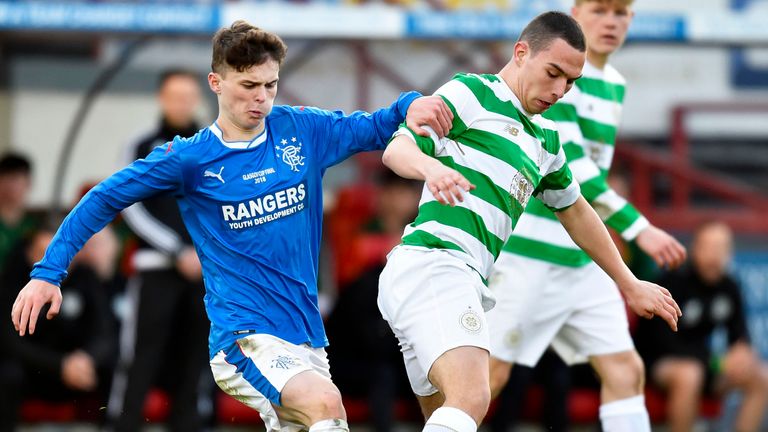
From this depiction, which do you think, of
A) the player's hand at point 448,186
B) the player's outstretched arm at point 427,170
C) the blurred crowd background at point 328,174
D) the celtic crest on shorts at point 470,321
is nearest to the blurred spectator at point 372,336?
the blurred crowd background at point 328,174

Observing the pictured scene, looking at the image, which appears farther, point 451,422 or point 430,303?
point 430,303

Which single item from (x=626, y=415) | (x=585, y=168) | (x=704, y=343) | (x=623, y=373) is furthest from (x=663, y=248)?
(x=704, y=343)

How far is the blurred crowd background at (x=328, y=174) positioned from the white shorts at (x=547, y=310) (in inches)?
84.5

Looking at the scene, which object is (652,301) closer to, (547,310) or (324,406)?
(547,310)

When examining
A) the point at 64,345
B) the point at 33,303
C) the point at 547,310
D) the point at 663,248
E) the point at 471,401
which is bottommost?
the point at 64,345

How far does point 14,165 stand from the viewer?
845cm

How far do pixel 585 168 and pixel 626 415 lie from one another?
1.06m

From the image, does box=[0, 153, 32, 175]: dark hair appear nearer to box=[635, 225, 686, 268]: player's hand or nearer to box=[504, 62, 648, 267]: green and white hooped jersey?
box=[504, 62, 648, 267]: green and white hooped jersey

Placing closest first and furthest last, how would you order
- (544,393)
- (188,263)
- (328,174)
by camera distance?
(188,263)
(544,393)
(328,174)

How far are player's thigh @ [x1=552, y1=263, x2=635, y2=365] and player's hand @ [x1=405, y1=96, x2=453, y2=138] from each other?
1.50 metres

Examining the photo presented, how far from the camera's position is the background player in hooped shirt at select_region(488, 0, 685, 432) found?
568 cm

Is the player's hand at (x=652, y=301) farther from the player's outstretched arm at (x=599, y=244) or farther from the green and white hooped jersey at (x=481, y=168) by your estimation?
the green and white hooped jersey at (x=481, y=168)

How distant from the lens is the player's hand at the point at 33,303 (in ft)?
14.8

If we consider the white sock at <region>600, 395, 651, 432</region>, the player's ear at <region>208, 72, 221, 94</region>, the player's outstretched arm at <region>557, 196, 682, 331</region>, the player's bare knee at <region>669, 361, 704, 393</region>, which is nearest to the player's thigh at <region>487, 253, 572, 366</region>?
the white sock at <region>600, 395, 651, 432</region>
